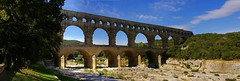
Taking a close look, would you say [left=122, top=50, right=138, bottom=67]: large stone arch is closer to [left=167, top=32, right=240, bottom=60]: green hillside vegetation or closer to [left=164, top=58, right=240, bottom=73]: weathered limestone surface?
[left=164, top=58, right=240, bottom=73]: weathered limestone surface

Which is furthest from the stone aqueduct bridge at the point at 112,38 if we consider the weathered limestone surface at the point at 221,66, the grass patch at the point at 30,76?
the grass patch at the point at 30,76

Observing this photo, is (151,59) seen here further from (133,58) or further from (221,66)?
(221,66)

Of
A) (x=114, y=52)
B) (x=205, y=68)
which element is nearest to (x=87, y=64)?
(x=114, y=52)

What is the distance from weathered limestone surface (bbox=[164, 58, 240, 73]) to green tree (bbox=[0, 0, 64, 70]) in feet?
133

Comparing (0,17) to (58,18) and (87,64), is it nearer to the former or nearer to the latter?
(58,18)

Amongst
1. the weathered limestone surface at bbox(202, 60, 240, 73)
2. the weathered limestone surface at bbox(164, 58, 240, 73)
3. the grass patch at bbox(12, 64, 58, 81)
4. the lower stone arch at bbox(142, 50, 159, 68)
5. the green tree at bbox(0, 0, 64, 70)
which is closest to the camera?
the green tree at bbox(0, 0, 64, 70)

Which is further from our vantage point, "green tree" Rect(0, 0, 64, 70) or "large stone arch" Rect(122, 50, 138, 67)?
"large stone arch" Rect(122, 50, 138, 67)

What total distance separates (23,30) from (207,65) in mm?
45908

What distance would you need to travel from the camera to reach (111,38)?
208ft

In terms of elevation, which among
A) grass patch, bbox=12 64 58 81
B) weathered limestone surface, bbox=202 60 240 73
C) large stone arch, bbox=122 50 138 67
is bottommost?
weathered limestone surface, bbox=202 60 240 73

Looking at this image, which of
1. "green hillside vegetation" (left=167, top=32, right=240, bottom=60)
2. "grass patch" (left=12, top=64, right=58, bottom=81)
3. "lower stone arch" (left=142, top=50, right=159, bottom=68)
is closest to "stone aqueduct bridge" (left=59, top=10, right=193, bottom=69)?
"lower stone arch" (left=142, top=50, right=159, bottom=68)

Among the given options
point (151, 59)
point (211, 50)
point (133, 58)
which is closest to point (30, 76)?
point (133, 58)

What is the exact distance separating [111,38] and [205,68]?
21.3 m

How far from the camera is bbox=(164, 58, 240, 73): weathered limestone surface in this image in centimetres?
5228
